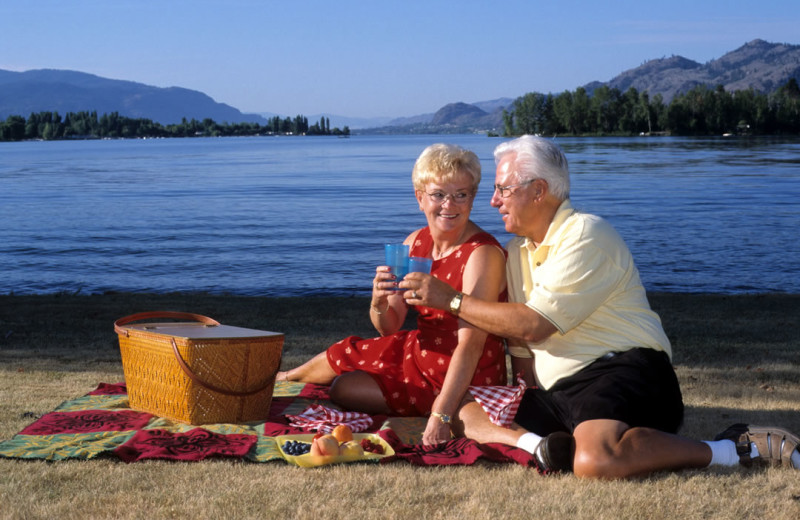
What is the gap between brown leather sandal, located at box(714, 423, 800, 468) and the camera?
163 inches

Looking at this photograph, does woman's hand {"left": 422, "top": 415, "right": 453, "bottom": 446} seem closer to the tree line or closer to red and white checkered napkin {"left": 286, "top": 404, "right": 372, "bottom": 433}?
red and white checkered napkin {"left": 286, "top": 404, "right": 372, "bottom": 433}

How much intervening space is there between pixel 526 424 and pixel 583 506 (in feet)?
2.97

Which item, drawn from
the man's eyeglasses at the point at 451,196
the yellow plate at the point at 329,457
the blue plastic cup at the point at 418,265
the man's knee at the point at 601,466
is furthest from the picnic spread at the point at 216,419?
the man's eyeglasses at the point at 451,196

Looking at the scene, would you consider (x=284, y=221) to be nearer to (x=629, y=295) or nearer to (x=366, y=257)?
(x=366, y=257)

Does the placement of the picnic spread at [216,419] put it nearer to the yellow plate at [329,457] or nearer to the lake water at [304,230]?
the yellow plate at [329,457]

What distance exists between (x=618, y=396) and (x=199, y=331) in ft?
8.60

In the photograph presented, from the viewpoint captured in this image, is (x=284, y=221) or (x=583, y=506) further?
(x=284, y=221)

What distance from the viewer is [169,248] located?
69.1 ft

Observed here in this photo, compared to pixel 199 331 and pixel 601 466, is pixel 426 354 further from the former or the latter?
pixel 199 331

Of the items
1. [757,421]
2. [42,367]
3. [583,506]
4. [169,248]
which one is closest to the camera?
[583,506]

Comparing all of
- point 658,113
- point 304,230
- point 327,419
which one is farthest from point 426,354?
point 658,113

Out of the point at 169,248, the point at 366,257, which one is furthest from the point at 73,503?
the point at 169,248

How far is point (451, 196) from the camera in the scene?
4.53m

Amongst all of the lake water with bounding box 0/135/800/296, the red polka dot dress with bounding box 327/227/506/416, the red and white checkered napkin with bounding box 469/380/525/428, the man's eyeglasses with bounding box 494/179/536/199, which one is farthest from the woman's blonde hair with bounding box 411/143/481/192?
the lake water with bounding box 0/135/800/296
